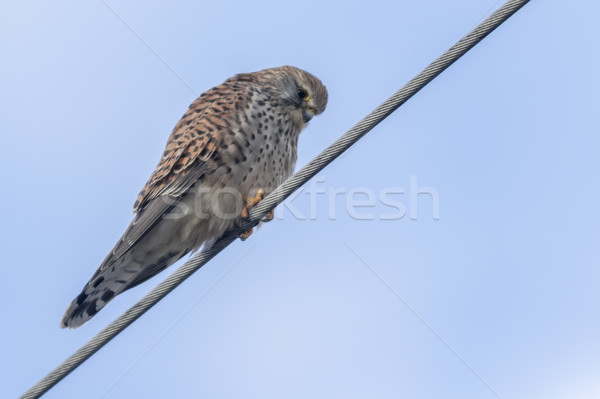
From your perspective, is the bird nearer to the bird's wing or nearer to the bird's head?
the bird's wing

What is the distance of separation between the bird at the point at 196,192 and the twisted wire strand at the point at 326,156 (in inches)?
44.8

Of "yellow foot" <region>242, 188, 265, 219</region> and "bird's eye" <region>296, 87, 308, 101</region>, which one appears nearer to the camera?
"yellow foot" <region>242, 188, 265, 219</region>

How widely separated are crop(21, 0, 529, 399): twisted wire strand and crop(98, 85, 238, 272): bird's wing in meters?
1.08

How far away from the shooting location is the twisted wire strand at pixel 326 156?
3.13 meters

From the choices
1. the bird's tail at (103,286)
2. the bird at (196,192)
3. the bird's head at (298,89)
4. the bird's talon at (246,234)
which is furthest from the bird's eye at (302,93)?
the bird's tail at (103,286)

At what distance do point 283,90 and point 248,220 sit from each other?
124cm

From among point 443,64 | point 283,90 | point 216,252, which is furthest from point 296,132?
point 443,64

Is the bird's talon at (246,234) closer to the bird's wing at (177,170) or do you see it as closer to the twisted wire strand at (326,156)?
the bird's wing at (177,170)

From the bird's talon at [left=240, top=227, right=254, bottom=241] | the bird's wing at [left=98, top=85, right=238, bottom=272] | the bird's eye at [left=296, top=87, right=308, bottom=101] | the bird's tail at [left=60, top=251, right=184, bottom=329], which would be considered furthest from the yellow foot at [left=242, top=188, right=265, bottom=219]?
the bird's eye at [left=296, top=87, right=308, bottom=101]

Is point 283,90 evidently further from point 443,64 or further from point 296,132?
point 443,64

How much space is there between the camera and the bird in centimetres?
466

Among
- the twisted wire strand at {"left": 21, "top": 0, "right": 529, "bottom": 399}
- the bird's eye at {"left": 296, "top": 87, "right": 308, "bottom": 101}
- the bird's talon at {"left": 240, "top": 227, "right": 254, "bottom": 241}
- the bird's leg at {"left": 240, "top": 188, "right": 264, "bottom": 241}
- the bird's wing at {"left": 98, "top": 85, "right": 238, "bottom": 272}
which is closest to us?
the twisted wire strand at {"left": 21, "top": 0, "right": 529, "bottom": 399}

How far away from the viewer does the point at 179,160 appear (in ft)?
15.9

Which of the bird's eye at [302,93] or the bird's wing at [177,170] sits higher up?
the bird's eye at [302,93]
